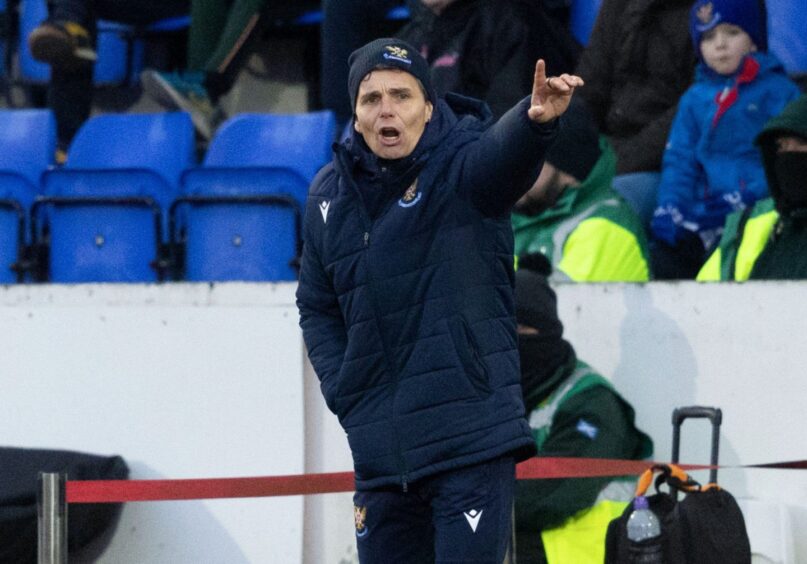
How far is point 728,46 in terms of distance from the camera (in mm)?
6559

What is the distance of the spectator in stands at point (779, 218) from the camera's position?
5.36 meters

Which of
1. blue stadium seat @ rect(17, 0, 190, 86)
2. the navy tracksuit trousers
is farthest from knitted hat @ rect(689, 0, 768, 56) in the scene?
blue stadium seat @ rect(17, 0, 190, 86)

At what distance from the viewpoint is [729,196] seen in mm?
6426

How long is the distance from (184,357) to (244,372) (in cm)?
Result: 24

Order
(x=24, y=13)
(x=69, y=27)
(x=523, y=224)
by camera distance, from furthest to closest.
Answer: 1. (x=24, y=13)
2. (x=69, y=27)
3. (x=523, y=224)

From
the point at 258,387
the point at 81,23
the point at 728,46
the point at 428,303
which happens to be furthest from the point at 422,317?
the point at 81,23

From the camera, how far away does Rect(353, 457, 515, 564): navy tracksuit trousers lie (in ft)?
11.8

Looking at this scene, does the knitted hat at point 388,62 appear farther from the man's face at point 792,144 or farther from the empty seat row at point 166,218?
the empty seat row at point 166,218

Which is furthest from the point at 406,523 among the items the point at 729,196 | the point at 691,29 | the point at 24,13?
the point at 24,13

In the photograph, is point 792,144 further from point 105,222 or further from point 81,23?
point 81,23

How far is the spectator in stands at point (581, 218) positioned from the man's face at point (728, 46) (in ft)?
2.73

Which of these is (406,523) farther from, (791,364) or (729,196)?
(729,196)

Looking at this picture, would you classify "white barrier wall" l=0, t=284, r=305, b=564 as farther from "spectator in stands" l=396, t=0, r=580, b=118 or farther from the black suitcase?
"spectator in stands" l=396, t=0, r=580, b=118

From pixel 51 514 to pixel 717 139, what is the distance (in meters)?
3.54
